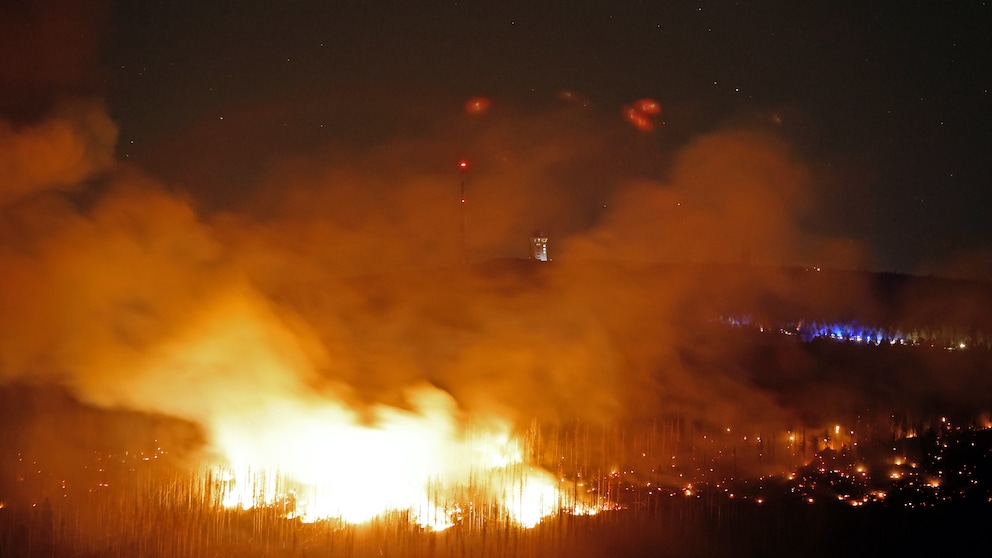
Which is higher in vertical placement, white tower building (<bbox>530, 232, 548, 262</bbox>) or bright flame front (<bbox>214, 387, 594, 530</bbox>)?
white tower building (<bbox>530, 232, 548, 262</bbox>)

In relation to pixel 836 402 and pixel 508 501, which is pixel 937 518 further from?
pixel 836 402

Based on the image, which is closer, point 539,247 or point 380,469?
point 380,469

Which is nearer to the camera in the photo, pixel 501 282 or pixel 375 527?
pixel 375 527

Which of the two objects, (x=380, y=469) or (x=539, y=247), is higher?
(x=539, y=247)

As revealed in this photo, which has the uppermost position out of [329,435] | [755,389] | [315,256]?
[315,256]

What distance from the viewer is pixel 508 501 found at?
6.89 meters

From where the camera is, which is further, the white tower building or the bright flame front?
the white tower building

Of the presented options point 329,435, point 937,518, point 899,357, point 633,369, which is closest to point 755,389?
point 633,369

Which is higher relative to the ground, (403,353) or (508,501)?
(403,353)

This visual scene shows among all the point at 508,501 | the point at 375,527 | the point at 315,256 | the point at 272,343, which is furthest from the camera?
the point at 315,256

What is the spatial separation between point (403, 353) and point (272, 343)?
2.04 meters

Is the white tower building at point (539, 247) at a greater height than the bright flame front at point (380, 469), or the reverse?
the white tower building at point (539, 247)

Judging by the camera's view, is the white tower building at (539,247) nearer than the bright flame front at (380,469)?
No

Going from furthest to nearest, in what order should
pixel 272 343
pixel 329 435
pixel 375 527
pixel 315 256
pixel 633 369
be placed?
pixel 633 369 → pixel 315 256 → pixel 272 343 → pixel 329 435 → pixel 375 527
